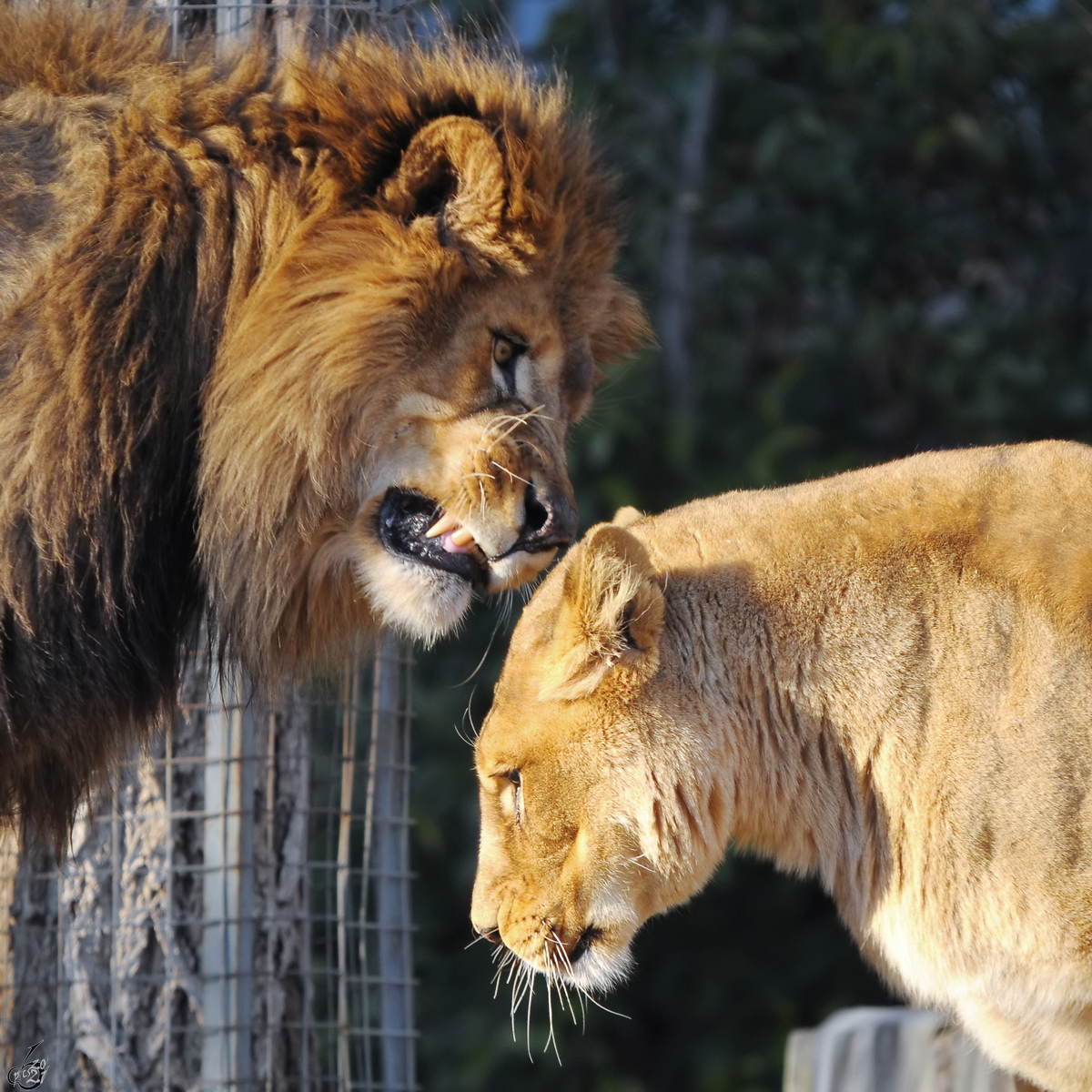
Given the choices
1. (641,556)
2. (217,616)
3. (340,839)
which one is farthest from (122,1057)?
(641,556)

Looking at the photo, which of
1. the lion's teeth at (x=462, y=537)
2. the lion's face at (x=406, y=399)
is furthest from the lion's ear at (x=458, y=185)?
the lion's teeth at (x=462, y=537)

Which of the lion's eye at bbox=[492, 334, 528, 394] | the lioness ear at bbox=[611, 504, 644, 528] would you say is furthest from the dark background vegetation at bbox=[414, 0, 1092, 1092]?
the lion's eye at bbox=[492, 334, 528, 394]

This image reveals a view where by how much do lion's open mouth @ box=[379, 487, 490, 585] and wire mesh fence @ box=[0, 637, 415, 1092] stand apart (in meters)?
0.64

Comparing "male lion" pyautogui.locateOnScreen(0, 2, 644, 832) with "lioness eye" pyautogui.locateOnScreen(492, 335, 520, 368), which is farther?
"lioness eye" pyautogui.locateOnScreen(492, 335, 520, 368)

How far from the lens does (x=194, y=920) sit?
360 cm

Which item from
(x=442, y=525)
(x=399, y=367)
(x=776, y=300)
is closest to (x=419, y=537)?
(x=442, y=525)

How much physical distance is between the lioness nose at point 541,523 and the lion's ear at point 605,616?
0.16 feet

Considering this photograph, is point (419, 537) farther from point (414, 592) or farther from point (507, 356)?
point (507, 356)

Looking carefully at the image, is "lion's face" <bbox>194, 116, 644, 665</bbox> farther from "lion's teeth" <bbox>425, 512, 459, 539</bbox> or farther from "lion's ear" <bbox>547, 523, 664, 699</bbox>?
"lion's ear" <bbox>547, 523, 664, 699</bbox>

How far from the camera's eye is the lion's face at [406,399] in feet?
9.18

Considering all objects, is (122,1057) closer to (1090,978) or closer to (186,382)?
(186,382)

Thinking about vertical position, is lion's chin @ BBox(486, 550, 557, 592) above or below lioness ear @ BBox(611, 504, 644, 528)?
below

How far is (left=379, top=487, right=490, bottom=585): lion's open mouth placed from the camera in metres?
2.88

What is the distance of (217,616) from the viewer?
9.73ft
